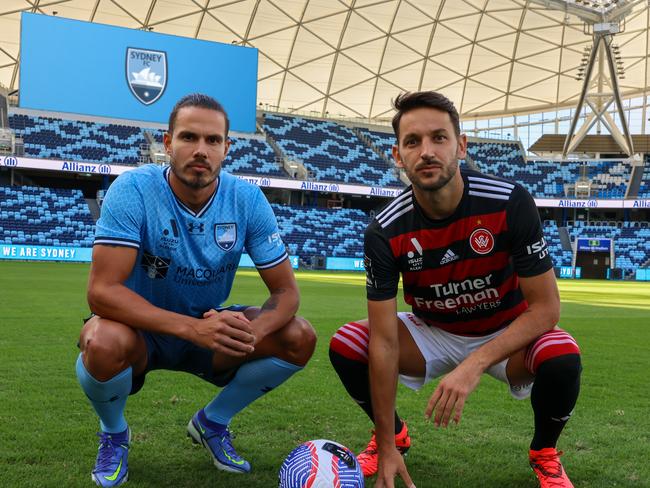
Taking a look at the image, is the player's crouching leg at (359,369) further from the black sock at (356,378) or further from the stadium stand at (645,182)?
the stadium stand at (645,182)

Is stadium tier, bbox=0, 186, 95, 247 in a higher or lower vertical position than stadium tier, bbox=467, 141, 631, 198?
lower

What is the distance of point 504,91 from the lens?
4559 centimetres

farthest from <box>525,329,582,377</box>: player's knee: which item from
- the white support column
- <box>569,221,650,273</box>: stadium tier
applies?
<box>569,221,650,273</box>: stadium tier

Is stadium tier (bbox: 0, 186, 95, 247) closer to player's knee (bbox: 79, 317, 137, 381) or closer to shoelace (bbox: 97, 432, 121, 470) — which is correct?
shoelace (bbox: 97, 432, 121, 470)

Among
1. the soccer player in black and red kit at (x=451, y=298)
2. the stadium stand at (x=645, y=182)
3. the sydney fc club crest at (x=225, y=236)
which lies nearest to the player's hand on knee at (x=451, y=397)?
the soccer player in black and red kit at (x=451, y=298)

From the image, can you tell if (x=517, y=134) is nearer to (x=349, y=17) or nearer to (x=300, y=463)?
(x=349, y=17)

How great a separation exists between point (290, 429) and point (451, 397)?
56.2 inches

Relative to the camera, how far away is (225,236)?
11.0 ft

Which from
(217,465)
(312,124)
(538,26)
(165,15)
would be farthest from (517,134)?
(217,465)

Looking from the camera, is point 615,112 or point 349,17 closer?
point 349,17

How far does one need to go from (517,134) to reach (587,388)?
4785cm

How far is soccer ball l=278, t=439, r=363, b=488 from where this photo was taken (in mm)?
2592

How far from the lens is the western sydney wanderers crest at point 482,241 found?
319 cm

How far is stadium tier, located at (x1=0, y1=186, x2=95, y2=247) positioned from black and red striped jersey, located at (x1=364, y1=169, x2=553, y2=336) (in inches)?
1132
